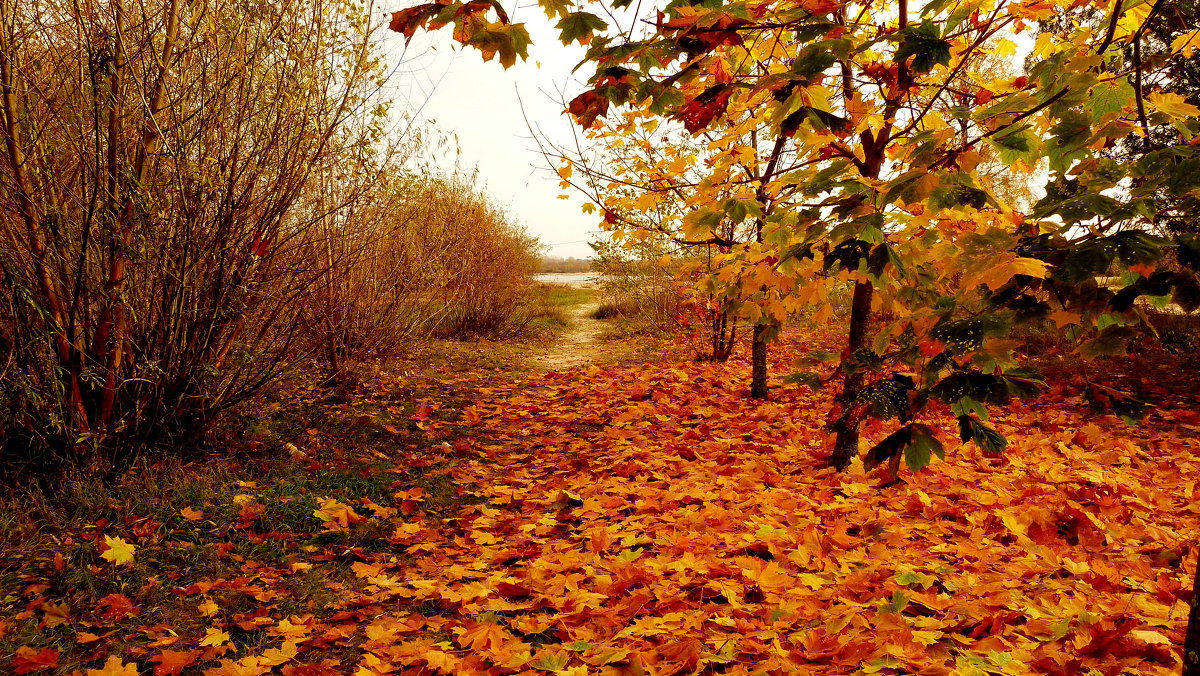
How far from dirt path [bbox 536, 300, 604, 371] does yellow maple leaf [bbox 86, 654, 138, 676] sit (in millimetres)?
6114

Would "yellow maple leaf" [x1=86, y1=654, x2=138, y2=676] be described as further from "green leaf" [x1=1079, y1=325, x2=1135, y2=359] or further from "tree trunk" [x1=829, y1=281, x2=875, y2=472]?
"tree trunk" [x1=829, y1=281, x2=875, y2=472]

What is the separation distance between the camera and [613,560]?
2525 mm

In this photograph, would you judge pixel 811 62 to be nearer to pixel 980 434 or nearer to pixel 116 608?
pixel 980 434

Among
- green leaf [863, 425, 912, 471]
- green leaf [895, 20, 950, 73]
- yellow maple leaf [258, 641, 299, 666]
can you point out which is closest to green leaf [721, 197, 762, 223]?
green leaf [895, 20, 950, 73]

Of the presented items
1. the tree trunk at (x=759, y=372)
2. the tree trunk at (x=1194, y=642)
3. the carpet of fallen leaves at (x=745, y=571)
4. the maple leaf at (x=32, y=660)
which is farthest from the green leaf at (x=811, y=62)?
the tree trunk at (x=759, y=372)

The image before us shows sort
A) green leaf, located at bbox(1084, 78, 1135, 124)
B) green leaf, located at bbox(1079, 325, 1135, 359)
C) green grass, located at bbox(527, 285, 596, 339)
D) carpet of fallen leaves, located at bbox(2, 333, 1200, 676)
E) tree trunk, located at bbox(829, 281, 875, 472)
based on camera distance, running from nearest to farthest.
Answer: green leaf, located at bbox(1079, 325, 1135, 359) < green leaf, located at bbox(1084, 78, 1135, 124) < carpet of fallen leaves, located at bbox(2, 333, 1200, 676) < tree trunk, located at bbox(829, 281, 875, 472) < green grass, located at bbox(527, 285, 596, 339)

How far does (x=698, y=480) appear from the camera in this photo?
11.3ft

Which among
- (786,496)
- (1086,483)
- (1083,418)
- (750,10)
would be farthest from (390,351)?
(1083,418)

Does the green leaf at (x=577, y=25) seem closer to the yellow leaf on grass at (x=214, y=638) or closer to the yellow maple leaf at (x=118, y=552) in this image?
the yellow leaf on grass at (x=214, y=638)

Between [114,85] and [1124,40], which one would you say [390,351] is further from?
[1124,40]

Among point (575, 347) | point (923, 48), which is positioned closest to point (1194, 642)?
point (923, 48)

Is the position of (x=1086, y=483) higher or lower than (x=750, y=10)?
lower

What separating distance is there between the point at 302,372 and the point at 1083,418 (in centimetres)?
706

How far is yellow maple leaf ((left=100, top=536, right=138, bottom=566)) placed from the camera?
94.2 inches
